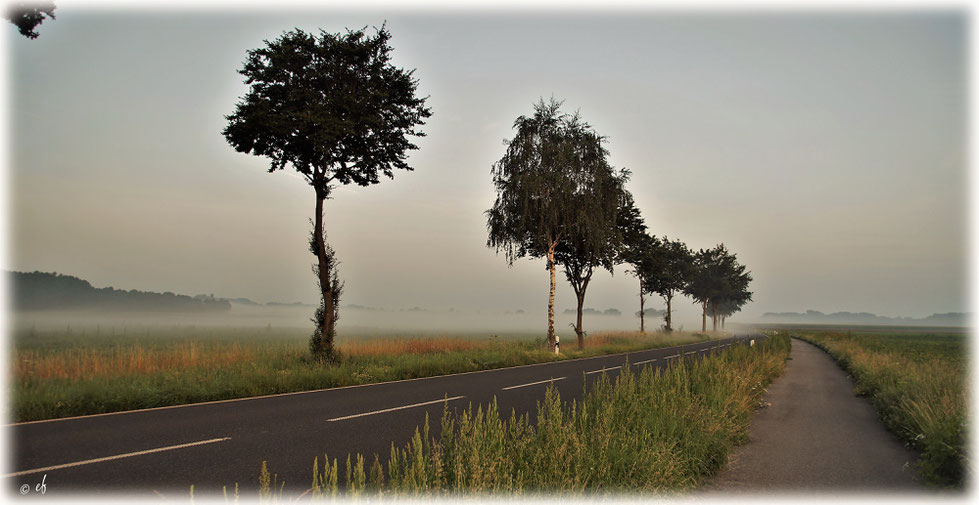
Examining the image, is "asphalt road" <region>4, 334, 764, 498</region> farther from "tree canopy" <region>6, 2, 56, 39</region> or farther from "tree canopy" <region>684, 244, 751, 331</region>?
"tree canopy" <region>684, 244, 751, 331</region>

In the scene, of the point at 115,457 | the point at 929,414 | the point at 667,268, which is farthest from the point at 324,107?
the point at 667,268

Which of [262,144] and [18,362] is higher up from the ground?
[262,144]

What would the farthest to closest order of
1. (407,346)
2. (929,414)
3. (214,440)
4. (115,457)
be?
1. (407,346)
2. (929,414)
3. (214,440)
4. (115,457)

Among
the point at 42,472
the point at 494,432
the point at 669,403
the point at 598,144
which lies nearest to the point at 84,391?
the point at 42,472

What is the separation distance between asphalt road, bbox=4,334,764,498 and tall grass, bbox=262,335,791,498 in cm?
87

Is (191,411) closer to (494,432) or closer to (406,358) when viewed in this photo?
(494,432)

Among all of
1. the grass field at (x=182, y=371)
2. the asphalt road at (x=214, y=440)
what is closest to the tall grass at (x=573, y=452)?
the asphalt road at (x=214, y=440)

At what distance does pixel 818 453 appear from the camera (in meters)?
7.33

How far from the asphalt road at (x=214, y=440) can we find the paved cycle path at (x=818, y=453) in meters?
2.50

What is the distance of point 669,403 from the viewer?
7.41 metres

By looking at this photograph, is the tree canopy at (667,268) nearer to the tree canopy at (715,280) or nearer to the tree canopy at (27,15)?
the tree canopy at (715,280)

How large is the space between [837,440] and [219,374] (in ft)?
43.3

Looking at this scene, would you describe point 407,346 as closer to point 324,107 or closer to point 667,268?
point 324,107

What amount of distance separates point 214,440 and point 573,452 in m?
5.28
